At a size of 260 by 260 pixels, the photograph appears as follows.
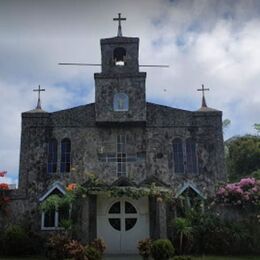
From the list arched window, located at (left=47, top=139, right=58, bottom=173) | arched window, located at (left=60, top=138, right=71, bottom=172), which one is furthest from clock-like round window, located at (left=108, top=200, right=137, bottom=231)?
arched window, located at (left=47, top=139, right=58, bottom=173)

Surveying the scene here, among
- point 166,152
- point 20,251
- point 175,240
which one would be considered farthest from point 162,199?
point 20,251

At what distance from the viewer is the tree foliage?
34969mm

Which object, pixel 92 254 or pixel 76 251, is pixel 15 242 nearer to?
pixel 76 251

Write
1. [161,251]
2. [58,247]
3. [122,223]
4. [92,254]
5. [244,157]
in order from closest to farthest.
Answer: [92,254] → [161,251] → [58,247] → [122,223] → [244,157]

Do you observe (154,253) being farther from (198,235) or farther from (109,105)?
(109,105)

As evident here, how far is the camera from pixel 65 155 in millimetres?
24453

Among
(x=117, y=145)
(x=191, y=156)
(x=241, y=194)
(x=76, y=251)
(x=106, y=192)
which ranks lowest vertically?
(x=76, y=251)

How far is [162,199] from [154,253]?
4482mm

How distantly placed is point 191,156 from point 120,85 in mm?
6173

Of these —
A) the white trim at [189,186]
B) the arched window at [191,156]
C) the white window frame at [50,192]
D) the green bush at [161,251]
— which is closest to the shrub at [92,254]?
the green bush at [161,251]

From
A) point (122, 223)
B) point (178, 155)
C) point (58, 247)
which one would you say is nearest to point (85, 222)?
point (122, 223)

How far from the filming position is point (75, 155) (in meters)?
24.2

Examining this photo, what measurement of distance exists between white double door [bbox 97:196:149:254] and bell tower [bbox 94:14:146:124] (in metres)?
5.02

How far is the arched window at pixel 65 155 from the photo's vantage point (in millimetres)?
24188
